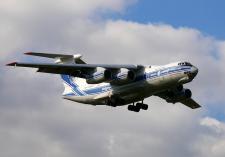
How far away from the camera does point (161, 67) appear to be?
5278 centimetres

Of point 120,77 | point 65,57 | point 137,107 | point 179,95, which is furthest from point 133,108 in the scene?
point 65,57

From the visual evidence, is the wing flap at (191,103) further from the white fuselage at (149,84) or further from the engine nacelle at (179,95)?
the white fuselage at (149,84)

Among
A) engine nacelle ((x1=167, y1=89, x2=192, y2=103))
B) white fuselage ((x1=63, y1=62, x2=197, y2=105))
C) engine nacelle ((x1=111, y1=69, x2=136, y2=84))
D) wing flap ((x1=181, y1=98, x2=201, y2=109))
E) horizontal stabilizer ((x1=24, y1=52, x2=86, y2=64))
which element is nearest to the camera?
white fuselage ((x1=63, y1=62, x2=197, y2=105))

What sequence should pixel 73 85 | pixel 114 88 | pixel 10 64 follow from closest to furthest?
pixel 10 64
pixel 114 88
pixel 73 85

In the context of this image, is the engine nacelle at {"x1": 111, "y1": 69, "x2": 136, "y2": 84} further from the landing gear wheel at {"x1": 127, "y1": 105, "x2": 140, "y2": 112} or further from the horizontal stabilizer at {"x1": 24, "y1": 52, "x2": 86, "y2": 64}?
the landing gear wheel at {"x1": 127, "y1": 105, "x2": 140, "y2": 112}

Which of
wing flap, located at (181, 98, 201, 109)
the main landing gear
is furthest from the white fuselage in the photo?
wing flap, located at (181, 98, 201, 109)

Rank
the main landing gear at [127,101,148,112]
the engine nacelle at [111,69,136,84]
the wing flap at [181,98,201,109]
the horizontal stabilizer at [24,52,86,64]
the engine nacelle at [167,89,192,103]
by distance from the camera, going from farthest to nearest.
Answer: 1. the wing flap at [181,98,201,109]
2. the main landing gear at [127,101,148,112]
3. the engine nacelle at [167,89,192,103]
4. the horizontal stabilizer at [24,52,86,64]
5. the engine nacelle at [111,69,136,84]

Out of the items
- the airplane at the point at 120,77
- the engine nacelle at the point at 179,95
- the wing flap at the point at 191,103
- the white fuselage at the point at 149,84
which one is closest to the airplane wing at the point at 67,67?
the airplane at the point at 120,77

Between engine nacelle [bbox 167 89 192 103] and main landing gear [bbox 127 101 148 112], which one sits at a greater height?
engine nacelle [bbox 167 89 192 103]

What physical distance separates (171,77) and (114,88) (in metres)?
4.20

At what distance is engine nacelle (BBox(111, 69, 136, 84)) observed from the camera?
5305cm

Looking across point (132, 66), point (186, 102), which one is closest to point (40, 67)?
point (132, 66)

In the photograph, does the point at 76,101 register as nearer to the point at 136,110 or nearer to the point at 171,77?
the point at 136,110

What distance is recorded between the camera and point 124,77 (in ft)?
174
